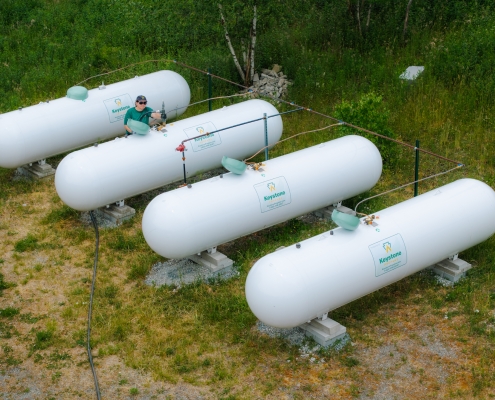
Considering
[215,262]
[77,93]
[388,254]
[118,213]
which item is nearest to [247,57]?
[77,93]

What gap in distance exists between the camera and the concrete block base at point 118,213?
11656 millimetres

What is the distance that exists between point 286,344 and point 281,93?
25.1 ft

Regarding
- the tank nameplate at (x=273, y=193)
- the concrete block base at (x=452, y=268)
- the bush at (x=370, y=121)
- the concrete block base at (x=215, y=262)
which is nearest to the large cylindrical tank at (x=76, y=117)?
the bush at (x=370, y=121)

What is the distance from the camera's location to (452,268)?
1005cm

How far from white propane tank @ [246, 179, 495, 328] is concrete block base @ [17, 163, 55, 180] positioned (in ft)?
18.9

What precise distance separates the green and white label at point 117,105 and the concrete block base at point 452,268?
634cm

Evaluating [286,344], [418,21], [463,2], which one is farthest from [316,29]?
[286,344]

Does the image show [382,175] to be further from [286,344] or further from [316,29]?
[316,29]

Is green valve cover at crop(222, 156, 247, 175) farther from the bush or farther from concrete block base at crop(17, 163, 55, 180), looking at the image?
concrete block base at crop(17, 163, 55, 180)

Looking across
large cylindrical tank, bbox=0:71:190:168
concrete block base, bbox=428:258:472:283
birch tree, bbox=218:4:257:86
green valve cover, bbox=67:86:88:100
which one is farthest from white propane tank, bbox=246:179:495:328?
birch tree, bbox=218:4:257:86

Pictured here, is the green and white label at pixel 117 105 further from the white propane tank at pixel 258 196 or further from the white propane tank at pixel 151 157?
the white propane tank at pixel 258 196

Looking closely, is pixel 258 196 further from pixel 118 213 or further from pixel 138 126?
pixel 118 213

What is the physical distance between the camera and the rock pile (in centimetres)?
1552

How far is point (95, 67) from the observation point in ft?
56.5
